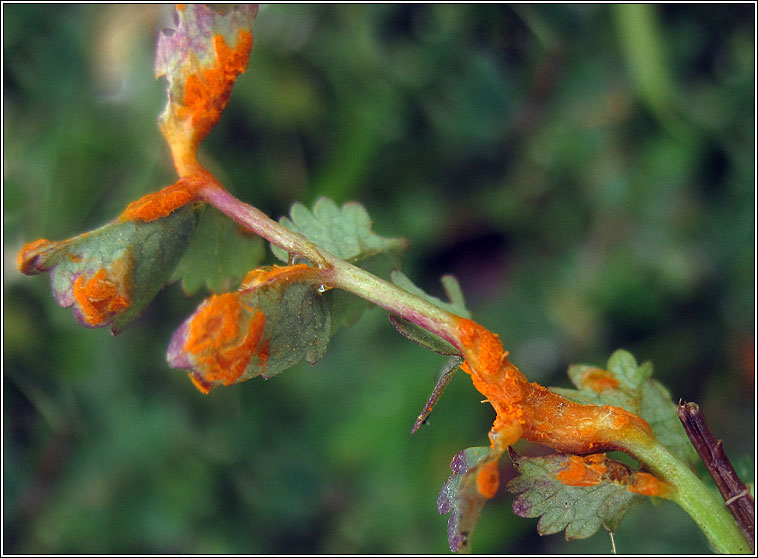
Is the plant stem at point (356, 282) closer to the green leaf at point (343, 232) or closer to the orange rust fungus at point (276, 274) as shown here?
the orange rust fungus at point (276, 274)

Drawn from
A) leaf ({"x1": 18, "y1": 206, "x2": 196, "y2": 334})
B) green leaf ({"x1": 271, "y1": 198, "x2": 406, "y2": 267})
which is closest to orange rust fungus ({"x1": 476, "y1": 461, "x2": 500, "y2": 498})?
green leaf ({"x1": 271, "y1": 198, "x2": 406, "y2": 267})

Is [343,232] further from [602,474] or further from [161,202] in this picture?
[602,474]

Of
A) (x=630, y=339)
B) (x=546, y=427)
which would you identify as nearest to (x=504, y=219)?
(x=630, y=339)

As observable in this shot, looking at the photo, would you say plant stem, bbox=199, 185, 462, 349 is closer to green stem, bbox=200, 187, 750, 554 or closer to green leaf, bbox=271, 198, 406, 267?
green stem, bbox=200, 187, 750, 554

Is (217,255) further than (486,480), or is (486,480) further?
(217,255)

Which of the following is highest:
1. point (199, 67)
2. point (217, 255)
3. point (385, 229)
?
point (199, 67)

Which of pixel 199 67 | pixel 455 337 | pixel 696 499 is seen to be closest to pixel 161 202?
pixel 199 67

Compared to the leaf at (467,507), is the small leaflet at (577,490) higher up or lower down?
lower down

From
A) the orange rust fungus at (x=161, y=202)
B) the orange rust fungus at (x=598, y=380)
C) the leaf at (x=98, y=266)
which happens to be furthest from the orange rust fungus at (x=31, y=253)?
the orange rust fungus at (x=598, y=380)
